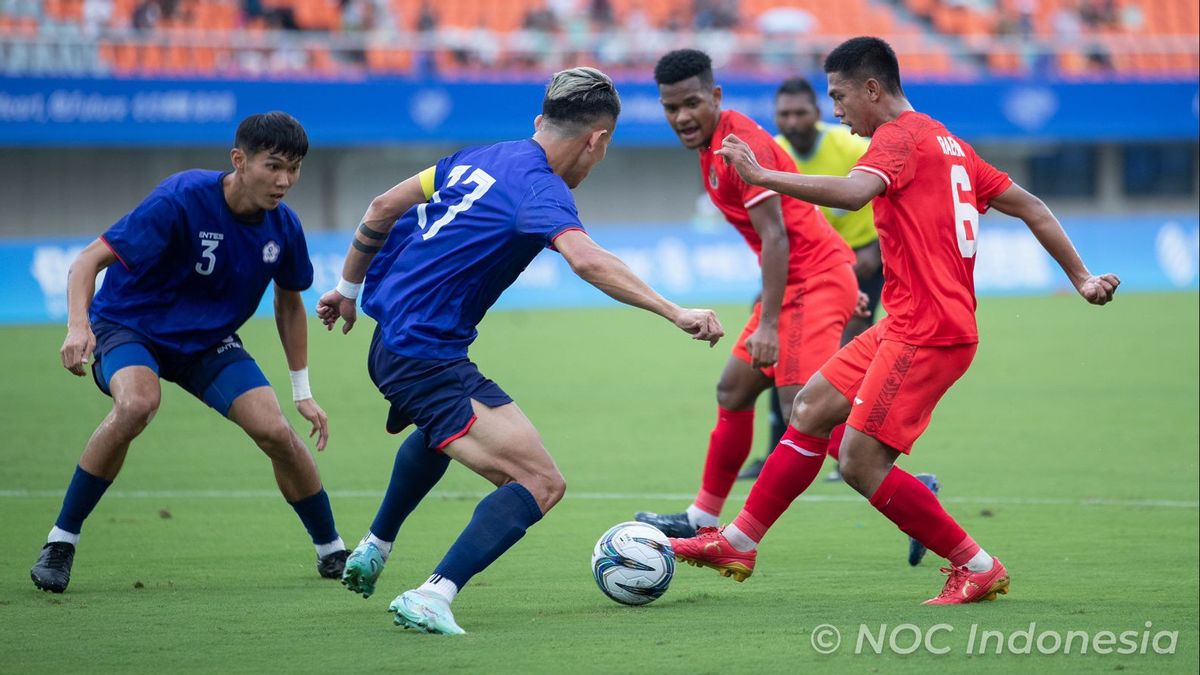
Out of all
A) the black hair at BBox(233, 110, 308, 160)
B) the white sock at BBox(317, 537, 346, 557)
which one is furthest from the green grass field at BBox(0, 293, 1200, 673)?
the black hair at BBox(233, 110, 308, 160)

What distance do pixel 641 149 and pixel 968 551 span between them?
24045mm

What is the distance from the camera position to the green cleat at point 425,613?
5.08 m

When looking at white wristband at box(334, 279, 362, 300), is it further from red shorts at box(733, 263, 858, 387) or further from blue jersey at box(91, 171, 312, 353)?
red shorts at box(733, 263, 858, 387)

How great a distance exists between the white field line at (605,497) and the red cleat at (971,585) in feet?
8.91

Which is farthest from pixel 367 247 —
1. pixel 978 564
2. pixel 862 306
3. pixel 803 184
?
pixel 862 306

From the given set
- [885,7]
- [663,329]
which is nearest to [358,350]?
[663,329]

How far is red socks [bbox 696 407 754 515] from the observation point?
737cm

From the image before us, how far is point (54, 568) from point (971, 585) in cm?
367

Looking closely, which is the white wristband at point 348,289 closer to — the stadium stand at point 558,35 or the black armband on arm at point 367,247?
the black armband on arm at point 367,247

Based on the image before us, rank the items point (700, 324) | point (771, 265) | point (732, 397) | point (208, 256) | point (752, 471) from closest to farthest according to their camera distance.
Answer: point (700, 324)
point (208, 256)
point (771, 265)
point (732, 397)
point (752, 471)

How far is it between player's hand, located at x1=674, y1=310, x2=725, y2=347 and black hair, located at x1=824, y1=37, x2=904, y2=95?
1434 mm

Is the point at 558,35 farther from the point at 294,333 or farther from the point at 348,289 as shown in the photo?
the point at 348,289

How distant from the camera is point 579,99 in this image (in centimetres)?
536

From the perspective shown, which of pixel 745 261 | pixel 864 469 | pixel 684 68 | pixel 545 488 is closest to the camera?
pixel 545 488
